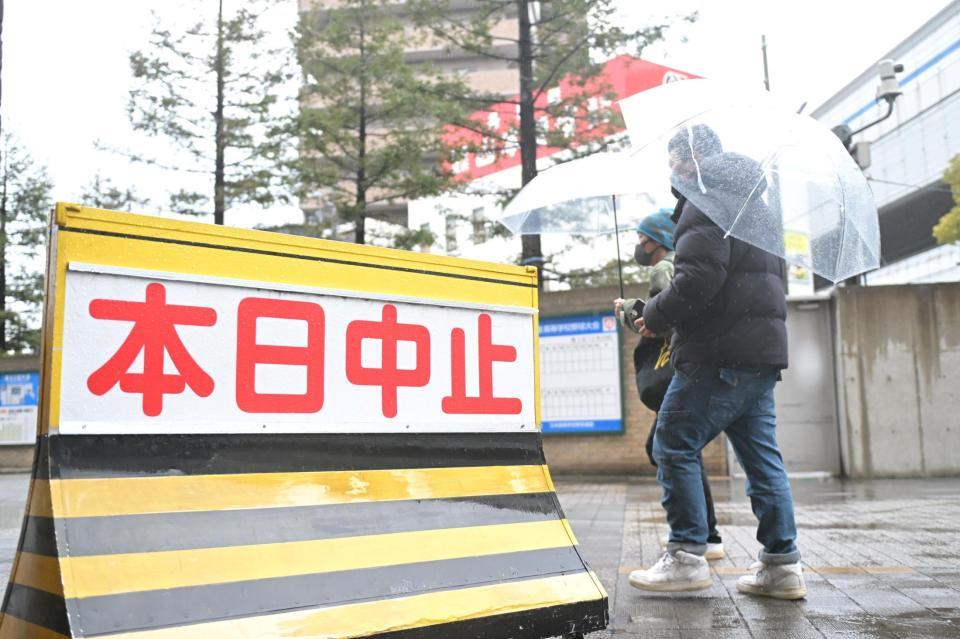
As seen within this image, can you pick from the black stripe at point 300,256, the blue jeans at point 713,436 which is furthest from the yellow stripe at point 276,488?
the blue jeans at point 713,436

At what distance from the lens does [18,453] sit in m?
17.8

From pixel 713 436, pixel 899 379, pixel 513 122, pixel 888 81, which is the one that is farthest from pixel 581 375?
pixel 713 436

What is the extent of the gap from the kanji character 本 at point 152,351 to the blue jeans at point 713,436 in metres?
2.23

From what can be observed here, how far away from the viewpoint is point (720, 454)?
12016 mm

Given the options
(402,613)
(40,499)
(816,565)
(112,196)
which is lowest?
(816,565)

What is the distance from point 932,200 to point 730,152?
36.1 meters

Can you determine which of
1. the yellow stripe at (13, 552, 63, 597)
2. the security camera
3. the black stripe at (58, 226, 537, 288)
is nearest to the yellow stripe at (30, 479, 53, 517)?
the yellow stripe at (13, 552, 63, 597)

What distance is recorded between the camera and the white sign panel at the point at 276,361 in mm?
2402

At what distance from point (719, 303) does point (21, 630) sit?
294cm

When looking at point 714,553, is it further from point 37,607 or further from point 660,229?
point 37,607

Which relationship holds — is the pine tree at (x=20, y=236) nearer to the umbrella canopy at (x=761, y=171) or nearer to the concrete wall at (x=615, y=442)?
the concrete wall at (x=615, y=442)

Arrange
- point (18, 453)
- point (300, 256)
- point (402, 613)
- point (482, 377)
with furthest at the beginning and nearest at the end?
1. point (18, 453)
2. point (482, 377)
3. point (300, 256)
4. point (402, 613)

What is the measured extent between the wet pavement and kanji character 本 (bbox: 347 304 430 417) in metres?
1.22

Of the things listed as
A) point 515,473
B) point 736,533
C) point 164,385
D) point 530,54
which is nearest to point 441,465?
point 515,473
